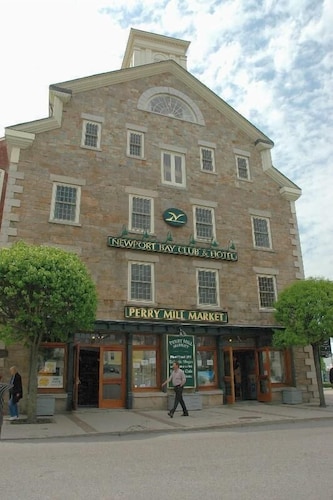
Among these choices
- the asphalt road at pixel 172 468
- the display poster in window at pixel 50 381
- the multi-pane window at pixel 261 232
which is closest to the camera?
the asphalt road at pixel 172 468

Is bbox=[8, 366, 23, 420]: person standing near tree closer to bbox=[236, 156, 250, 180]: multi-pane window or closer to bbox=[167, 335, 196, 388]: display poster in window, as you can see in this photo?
bbox=[167, 335, 196, 388]: display poster in window

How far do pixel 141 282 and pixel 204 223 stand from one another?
187 inches

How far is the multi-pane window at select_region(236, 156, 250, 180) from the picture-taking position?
23.2m

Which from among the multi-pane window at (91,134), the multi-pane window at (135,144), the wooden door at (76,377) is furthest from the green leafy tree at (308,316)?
the multi-pane window at (91,134)

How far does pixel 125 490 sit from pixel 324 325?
13923 millimetres

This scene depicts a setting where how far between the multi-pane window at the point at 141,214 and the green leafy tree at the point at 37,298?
5.84 meters

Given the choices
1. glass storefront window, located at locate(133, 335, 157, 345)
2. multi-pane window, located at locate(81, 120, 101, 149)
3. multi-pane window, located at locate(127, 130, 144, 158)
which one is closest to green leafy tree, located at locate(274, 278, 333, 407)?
glass storefront window, located at locate(133, 335, 157, 345)

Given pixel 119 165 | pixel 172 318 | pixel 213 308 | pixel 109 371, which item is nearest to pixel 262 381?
pixel 213 308

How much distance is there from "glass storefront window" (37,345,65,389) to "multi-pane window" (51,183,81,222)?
5485mm

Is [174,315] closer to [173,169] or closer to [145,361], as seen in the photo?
[145,361]

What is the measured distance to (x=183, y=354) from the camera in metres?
18.0

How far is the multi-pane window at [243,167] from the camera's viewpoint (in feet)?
76.3

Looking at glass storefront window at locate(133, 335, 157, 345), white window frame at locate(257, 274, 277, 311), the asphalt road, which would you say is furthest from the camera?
white window frame at locate(257, 274, 277, 311)

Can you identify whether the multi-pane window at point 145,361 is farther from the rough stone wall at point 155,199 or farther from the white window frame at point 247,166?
the white window frame at point 247,166
